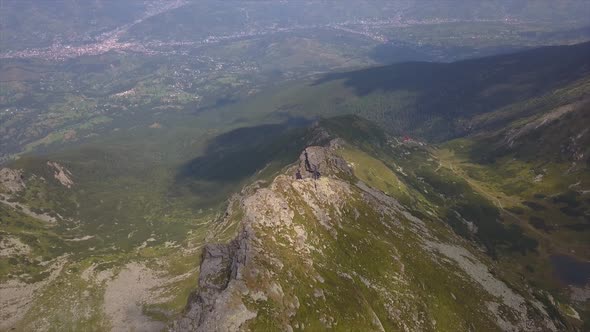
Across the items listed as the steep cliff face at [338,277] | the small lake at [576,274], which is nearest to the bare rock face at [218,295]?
the steep cliff face at [338,277]

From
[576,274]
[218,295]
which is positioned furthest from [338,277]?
[576,274]

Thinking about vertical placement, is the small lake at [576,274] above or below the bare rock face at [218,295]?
below

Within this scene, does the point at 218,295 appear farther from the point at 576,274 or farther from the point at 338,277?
the point at 576,274

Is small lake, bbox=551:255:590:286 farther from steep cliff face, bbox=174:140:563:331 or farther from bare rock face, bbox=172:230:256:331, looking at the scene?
bare rock face, bbox=172:230:256:331

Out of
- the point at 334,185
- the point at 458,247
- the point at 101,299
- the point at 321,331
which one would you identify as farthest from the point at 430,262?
the point at 101,299

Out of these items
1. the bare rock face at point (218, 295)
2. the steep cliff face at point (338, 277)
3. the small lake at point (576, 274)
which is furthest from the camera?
the small lake at point (576, 274)

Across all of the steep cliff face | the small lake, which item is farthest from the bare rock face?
the small lake

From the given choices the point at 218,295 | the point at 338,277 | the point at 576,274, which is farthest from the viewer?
the point at 576,274

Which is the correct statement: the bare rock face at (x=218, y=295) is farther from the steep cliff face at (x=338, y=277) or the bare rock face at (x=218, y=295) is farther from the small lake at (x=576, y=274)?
the small lake at (x=576, y=274)

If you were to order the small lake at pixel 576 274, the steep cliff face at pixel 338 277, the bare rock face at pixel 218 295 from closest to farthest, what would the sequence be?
the bare rock face at pixel 218 295 → the steep cliff face at pixel 338 277 → the small lake at pixel 576 274
